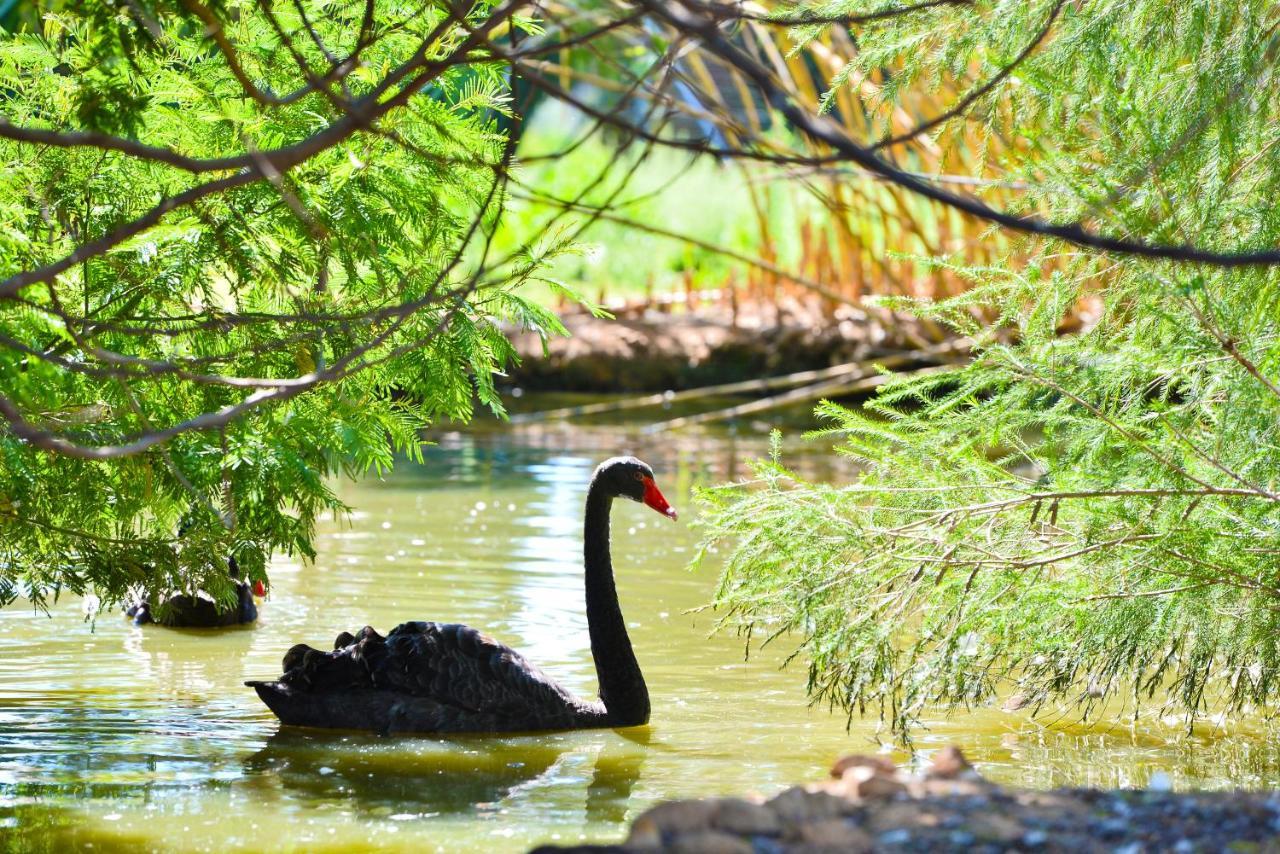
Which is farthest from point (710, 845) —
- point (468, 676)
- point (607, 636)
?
point (607, 636)

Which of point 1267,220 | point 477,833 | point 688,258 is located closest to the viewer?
point 477,833

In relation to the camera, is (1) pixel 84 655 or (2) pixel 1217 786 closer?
(2) pixel 1217 786

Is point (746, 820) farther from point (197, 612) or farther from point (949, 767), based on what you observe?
point (197, 612)

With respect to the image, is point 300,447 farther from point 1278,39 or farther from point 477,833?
point 1278,39

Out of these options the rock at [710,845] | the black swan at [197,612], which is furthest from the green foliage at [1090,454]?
the black swan at [197,612]

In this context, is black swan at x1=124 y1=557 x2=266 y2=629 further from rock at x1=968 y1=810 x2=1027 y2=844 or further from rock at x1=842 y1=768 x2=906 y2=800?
rock at x1=968 y1=810 x2=1027 y2=844

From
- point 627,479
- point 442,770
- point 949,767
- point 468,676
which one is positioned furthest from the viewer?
point 627,479

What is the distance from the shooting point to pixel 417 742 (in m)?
6.48

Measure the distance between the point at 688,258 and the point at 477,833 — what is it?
1718cm

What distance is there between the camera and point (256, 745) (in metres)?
6.25

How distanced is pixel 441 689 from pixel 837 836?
310 cm

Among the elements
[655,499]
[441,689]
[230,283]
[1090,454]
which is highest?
[230,283]

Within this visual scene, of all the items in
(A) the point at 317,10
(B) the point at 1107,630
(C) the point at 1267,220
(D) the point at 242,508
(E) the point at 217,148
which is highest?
(A) the point at 317,10

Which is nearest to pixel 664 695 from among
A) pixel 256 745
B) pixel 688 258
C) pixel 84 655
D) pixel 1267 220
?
pixel 256 745
